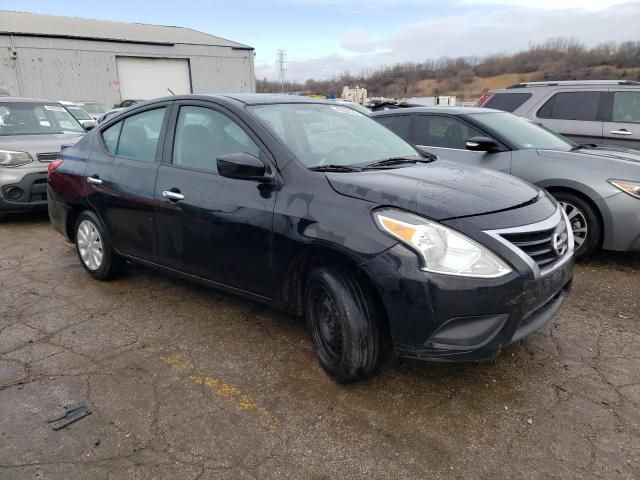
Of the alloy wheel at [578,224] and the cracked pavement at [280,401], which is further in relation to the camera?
the alloy wheel at [578,224]

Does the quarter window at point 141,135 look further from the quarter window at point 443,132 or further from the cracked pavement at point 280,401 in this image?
the quarter window at point 443,132

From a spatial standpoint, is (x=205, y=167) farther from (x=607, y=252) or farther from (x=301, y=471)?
(x=607, y=252)

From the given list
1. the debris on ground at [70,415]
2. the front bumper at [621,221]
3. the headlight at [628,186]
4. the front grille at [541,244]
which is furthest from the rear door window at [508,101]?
the debris on ground at [70,415]

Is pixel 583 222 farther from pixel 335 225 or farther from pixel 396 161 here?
pixel 335 225

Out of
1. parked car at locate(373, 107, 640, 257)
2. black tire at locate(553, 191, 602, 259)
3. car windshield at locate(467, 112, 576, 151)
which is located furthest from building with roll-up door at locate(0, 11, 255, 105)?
black tire at locate(553, 191, 602, 259)

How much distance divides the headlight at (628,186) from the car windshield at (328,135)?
7.05ft

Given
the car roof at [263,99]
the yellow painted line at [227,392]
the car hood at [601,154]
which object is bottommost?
the yellow painted line at [227,392]

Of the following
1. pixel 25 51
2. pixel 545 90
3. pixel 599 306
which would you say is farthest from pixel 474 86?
pixel 599 306

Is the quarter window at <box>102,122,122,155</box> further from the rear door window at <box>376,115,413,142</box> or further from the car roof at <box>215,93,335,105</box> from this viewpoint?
the rear door window at <box>376,115,413,142</box>

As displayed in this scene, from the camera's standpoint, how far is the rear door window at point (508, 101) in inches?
307

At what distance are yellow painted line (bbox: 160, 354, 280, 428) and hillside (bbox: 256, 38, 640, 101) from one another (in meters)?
55.4

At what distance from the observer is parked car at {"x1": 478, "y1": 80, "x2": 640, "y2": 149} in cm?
721

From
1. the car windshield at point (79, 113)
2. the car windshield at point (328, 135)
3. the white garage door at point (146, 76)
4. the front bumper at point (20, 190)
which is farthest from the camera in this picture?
the white garage door at point (146, 76)

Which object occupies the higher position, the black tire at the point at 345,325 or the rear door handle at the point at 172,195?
the rear door handle at the point at 172,195
